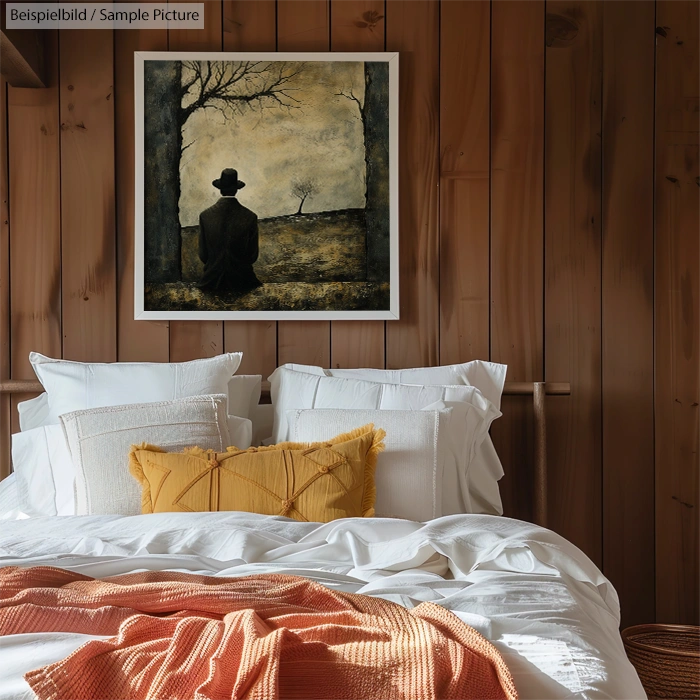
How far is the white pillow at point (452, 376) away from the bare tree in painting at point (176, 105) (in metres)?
0.58

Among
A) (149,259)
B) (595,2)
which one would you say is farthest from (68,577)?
(595,2)

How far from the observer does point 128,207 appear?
7.79ft

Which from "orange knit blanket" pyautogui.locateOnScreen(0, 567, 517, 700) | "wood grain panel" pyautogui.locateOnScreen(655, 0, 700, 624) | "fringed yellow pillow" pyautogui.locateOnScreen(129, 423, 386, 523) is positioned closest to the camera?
"orange knit blanket" pyautogui.locateOnScreen(0, 567, 517, 700)

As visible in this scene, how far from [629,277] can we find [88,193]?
1.73 meters

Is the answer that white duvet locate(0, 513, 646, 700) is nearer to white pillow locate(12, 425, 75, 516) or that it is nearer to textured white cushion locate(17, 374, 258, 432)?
white pillow locate(12, 425, 75, 516)

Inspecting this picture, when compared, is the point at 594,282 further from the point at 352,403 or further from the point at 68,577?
the point at 68,577

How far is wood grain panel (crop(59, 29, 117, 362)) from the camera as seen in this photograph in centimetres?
236

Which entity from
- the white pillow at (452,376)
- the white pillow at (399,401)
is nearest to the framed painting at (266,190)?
the white pillow at (452,376)

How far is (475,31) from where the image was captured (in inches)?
92.8

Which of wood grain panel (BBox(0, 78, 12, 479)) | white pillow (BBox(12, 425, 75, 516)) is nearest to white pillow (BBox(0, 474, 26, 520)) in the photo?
white pillow (BBox(12, 425, 75, 516))

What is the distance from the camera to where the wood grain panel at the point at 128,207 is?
2367mm

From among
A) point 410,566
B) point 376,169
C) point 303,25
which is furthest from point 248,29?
point 410,566

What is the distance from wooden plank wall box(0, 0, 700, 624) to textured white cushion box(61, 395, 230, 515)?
498 mm

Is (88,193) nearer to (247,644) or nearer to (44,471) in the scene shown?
(44,471)
